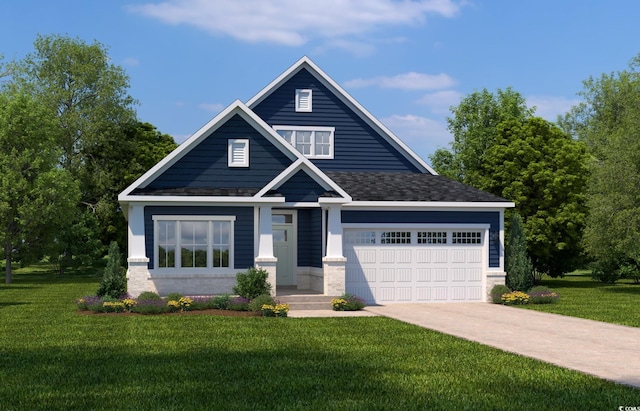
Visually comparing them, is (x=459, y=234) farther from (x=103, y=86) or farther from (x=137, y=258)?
(x=103, y=86)

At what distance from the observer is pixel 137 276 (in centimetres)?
2580

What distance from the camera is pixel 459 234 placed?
29.3m

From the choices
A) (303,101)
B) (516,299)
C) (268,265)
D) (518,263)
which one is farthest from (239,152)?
(518,263)

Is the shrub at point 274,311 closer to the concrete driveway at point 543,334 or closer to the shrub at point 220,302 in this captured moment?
the shrub at point 220,302

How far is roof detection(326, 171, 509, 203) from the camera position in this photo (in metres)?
28.7

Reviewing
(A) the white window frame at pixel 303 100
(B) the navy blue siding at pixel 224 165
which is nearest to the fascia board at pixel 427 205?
(B) the navy blue siding at pixel 224 165

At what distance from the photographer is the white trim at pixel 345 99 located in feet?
109

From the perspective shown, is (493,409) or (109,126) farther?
(109,126)

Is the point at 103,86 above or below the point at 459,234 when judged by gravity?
above

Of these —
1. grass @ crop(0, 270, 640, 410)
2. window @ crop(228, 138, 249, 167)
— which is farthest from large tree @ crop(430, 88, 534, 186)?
grass @ crop(0, 270, 640, 410)

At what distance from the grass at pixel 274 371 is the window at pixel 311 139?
14.3 metres

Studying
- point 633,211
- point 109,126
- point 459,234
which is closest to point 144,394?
point 459,234

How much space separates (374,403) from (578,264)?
3565 cm

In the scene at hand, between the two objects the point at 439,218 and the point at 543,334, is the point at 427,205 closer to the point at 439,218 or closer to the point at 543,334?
the point at 439,218
